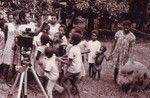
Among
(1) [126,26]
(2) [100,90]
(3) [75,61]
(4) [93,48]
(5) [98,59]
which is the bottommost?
(2) [100,90]

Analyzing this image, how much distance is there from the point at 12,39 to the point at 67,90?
2.34m

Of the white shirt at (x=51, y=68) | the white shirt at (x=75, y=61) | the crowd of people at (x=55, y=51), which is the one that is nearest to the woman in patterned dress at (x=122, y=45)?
the crowd of people at (x=55, y=51)

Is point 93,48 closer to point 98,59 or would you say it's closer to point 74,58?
point 98,59

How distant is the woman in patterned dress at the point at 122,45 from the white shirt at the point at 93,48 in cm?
50

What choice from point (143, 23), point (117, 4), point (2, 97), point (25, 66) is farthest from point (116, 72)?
point (143, 23)

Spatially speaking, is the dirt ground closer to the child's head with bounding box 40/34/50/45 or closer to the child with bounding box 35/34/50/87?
the child with bounding box 35/34/50/87

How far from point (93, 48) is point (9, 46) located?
261 centimetres

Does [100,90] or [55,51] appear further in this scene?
[100,90]

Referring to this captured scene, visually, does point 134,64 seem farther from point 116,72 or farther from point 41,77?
point 41,77

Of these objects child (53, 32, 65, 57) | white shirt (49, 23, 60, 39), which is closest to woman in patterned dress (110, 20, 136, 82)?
white shirt (49, 23, 60, 39)

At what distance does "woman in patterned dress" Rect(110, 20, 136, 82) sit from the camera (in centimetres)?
1141

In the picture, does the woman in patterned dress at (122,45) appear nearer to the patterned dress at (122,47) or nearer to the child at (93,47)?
the patterned dress at (122,47)

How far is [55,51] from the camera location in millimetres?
8586

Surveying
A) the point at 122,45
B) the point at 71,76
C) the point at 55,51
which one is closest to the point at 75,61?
the point at 71,76
